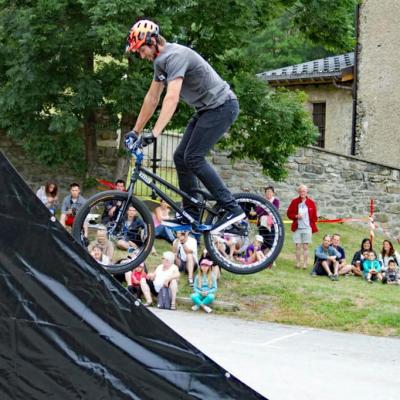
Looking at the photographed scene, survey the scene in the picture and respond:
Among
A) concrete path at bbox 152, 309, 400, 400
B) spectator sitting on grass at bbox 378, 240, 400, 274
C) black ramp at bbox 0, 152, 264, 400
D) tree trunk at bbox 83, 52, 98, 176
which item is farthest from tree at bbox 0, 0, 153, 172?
black ramp at bbox 0, 152, 264, 400

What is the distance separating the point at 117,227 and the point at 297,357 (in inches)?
212

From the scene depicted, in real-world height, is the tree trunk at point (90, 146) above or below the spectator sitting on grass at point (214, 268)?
above

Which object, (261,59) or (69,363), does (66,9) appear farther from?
(69,363)

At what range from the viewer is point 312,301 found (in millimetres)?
12234

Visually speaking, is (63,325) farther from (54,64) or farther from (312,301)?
(54,64)

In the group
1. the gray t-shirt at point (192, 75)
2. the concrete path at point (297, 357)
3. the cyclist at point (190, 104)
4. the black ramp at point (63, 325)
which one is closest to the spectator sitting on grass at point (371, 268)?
the concrete path at point (297, 357)

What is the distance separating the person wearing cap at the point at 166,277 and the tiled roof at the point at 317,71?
13.1 metres

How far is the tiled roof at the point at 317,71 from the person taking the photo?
80.3 feet

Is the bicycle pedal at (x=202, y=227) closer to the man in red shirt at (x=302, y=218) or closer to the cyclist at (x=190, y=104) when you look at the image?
the cyclist at (x=190, y=104)

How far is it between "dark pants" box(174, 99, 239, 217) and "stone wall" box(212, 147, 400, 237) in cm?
1432

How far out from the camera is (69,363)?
11.6 ft

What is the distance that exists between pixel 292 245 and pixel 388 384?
791cm

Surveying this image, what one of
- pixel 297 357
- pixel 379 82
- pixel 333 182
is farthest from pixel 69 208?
pixel 379 82

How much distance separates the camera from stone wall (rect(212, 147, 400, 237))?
65.1 feet
